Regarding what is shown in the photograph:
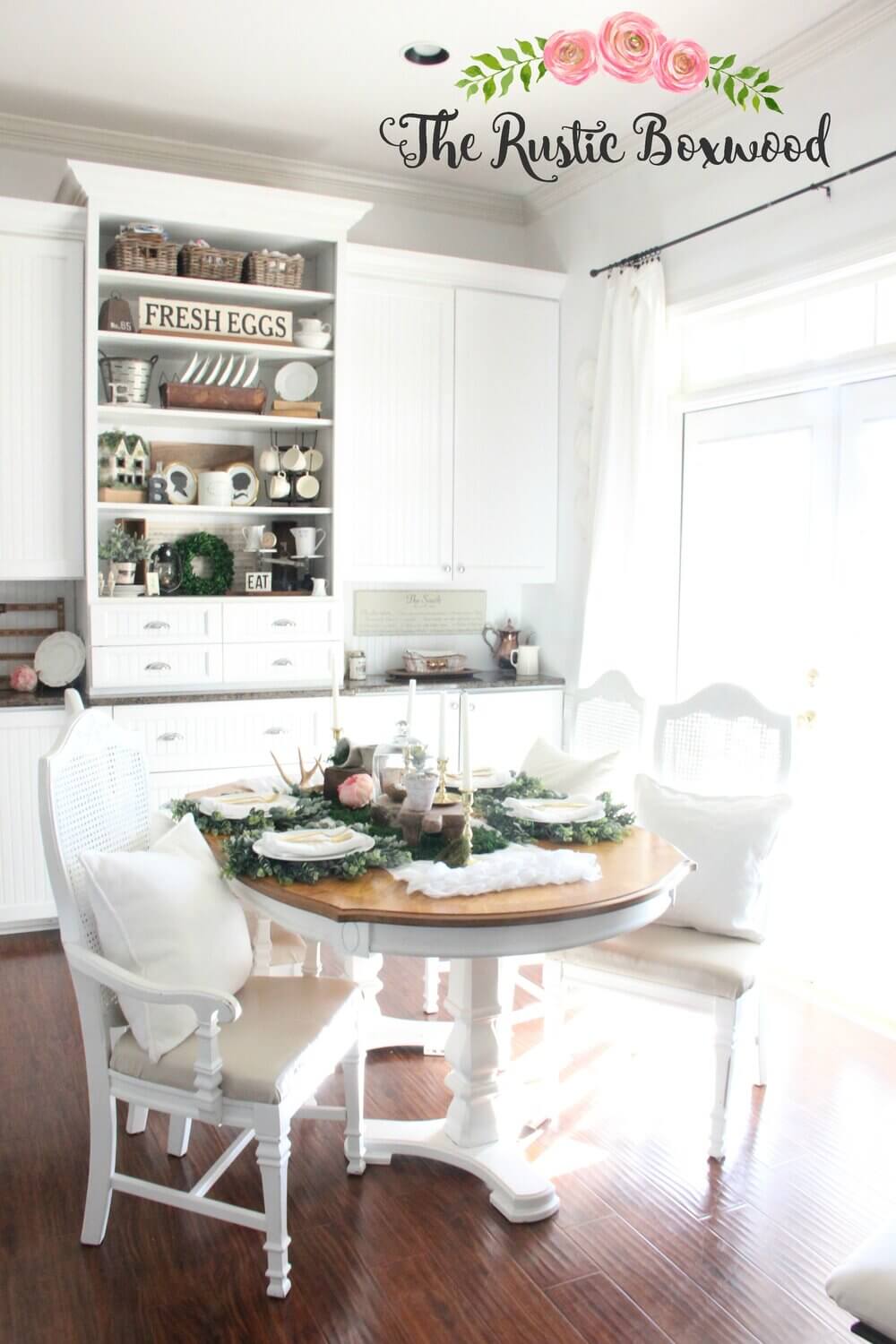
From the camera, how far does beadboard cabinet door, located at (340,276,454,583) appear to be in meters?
4.66

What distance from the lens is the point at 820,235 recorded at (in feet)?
11.7

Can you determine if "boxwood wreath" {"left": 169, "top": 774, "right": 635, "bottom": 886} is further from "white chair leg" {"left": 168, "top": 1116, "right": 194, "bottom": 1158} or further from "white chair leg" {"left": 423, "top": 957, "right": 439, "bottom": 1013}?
"white chair leg" {"left": 423, "top": 957, "right": 439, "bottom": 1013}

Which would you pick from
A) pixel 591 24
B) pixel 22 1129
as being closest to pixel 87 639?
pixel 22 1129

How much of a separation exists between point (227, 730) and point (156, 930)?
2145 millimetres

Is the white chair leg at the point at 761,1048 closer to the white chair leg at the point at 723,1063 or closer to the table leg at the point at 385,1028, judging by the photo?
the white chair leg at the point at 723,1063

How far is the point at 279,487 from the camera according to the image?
452 centimetres

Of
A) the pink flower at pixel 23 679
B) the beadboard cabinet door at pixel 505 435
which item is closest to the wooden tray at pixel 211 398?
the beadboard cabinet door at pixel 505 435

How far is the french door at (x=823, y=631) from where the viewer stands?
3.54 meters

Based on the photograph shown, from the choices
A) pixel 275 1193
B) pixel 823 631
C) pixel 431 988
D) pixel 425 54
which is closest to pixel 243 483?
pixel 425 54

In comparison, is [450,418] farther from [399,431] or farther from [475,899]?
[475,899]

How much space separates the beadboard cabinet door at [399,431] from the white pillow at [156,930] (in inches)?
100

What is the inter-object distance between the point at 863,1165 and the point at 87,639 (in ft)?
9.99

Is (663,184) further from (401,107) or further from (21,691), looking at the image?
(21,691)

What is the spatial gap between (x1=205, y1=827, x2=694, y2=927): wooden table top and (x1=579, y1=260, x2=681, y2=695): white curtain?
6.61 feet
